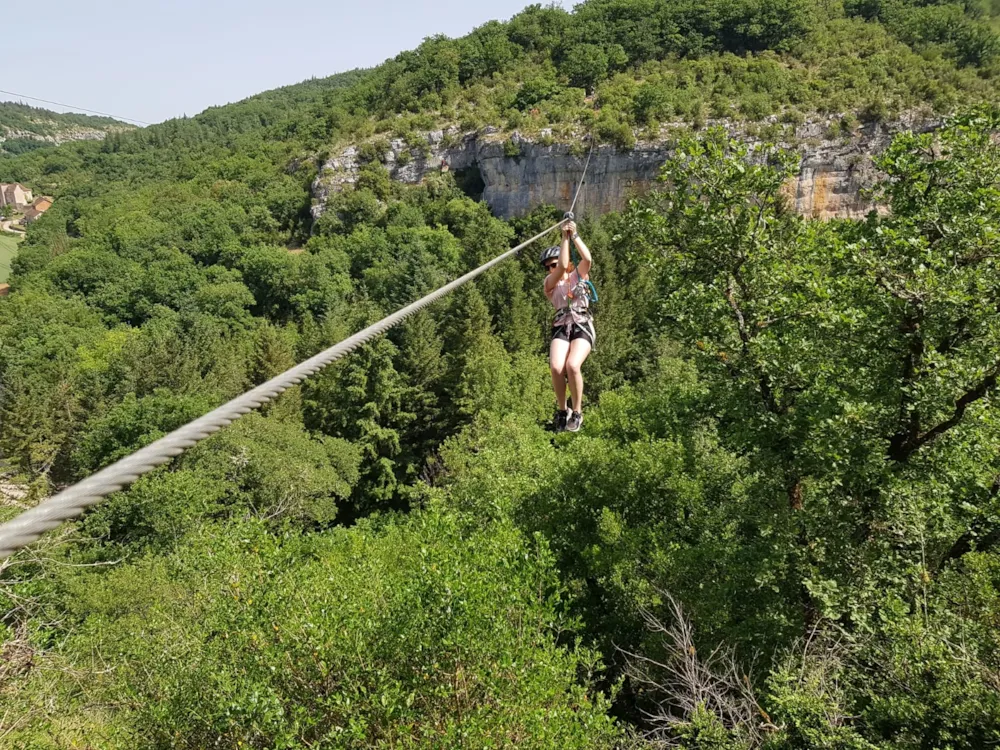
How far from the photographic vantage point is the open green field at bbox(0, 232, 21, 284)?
7920cm

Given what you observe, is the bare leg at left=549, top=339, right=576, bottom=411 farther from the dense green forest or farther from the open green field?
the open green field

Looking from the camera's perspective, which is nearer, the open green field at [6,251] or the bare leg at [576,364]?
the bare leg at [576,364]

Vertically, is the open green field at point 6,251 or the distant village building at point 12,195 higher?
the distant village building at point 12,195

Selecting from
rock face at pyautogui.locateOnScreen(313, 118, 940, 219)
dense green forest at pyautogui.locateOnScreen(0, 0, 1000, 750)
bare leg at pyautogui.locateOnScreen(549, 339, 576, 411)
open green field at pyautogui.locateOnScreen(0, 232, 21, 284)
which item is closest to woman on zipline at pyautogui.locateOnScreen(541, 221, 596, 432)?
bare leg at pyautogui.locateOnScreen(549, 339, 576, 411)

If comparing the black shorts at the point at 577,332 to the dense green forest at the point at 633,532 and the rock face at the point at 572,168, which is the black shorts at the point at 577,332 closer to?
the dense green forest at the point at 633,532

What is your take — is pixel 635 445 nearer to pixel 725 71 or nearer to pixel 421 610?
pixel 421 610

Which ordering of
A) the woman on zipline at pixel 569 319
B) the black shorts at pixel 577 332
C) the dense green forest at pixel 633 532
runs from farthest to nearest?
the dense green forest at pixel 633 532 → the black shorts at pixel 577 332 → the woman on zipline at pixel 569 319

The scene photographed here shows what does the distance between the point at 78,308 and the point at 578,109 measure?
5588cm

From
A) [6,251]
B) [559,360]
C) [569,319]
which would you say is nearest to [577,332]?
[569,319]

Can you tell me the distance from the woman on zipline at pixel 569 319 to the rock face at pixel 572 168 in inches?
1495

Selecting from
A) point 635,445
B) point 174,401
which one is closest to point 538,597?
point 635,445

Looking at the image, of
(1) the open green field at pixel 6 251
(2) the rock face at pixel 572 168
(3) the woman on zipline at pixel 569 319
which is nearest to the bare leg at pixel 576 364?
(3) the woman on zipline at pixel 569 319

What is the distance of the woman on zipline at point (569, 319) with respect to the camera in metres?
5.98

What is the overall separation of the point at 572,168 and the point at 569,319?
57460 mm
